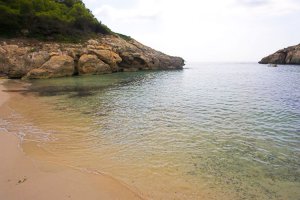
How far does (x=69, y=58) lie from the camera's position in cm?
4169

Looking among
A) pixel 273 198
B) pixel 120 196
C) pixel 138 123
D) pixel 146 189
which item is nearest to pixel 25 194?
pixel 120 196

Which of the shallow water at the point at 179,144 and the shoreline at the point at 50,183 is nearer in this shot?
the shoreline at the point at 50,183

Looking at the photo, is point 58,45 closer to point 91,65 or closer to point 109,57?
point 91,65

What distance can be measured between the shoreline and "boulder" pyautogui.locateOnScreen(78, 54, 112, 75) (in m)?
36.3

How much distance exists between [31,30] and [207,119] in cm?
4114

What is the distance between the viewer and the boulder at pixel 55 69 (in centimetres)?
3837

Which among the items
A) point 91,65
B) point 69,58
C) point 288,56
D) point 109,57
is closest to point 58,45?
point 69,58

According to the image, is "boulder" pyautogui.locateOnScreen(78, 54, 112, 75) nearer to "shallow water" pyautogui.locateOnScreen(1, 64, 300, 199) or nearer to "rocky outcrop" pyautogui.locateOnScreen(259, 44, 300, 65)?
"shallow water" pyautogui.locateOnScreen(1, 64, 300, 199)

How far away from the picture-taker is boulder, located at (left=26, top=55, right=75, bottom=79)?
38.4m

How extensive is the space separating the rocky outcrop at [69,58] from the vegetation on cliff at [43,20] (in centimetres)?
347

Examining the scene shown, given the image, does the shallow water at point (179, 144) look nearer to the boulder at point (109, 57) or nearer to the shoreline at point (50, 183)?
the shoreline at point (50, 183)

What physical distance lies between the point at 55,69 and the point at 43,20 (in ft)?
43.8

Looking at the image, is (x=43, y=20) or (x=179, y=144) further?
(x=43, y=20)

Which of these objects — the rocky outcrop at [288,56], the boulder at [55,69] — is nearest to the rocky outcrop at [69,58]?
the boulder at [55,69]
